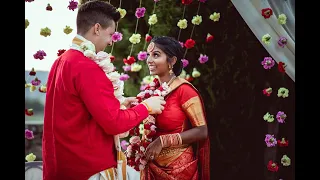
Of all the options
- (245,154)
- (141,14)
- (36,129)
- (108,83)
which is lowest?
(245,154)

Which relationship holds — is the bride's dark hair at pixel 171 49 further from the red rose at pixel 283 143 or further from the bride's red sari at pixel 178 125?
the red rose at pixel 283 143

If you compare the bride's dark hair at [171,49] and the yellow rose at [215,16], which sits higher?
the yellow rose at [215,16]

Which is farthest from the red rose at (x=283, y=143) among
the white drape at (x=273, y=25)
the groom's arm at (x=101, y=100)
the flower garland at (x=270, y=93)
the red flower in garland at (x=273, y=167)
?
the groom's arm at (x=101, y=100)

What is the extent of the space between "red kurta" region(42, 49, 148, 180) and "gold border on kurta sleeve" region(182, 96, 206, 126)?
0.54 m

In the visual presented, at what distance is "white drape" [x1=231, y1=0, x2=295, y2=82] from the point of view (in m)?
3.24

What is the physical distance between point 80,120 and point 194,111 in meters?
0.82

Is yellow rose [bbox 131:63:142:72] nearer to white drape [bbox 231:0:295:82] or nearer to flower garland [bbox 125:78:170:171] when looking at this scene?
flower garland [bbox 125:78:170:171]

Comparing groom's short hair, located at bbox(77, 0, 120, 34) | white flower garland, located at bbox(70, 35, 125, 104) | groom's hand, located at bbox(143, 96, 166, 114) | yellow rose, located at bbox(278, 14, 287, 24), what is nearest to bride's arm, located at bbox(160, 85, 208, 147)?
groom's hand, located at bbox(143, 96, 166, 114)

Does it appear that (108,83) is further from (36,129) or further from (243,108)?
(243,108)

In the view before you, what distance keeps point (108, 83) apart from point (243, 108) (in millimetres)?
1552

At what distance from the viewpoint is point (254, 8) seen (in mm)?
3254

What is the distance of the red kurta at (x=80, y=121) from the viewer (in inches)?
85.7

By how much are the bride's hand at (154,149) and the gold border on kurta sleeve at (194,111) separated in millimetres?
258

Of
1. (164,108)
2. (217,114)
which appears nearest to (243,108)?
(217,114)
